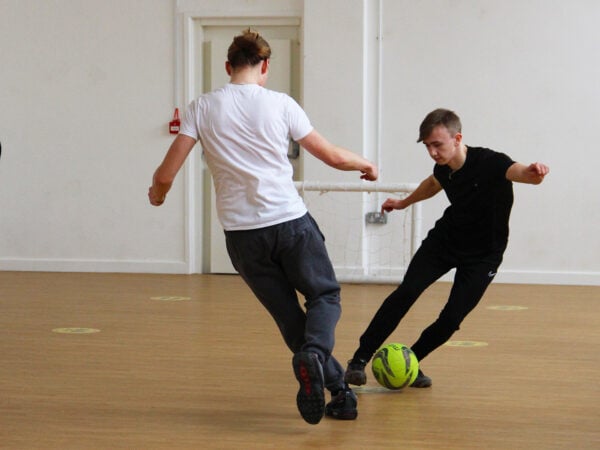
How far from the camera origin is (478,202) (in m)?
4.31

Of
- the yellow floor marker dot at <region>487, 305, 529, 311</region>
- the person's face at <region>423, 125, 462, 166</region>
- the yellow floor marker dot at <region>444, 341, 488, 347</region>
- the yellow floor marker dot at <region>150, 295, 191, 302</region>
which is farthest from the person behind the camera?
the yellow floor marker dot at <region>150, 295, 191, 302</region>

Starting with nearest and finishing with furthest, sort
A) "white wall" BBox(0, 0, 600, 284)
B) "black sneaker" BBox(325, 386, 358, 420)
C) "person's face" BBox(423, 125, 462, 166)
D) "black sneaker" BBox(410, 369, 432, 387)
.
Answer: "black sneaker" BBox(325, 386, 358, 420), "person's face" BBox(423, 125, 462, 166), "black sneaker" BBox(410, 369, 432, 387), "white wall" BBox(0, 0, 600, 284)

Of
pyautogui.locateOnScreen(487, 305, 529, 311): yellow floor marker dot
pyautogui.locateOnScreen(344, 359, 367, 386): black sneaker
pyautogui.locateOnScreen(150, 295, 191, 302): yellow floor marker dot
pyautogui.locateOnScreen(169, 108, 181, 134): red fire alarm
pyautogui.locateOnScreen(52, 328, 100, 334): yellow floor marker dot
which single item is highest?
pyautogui.locateOnScreen(169, 108, 181, 134): red fire alarm

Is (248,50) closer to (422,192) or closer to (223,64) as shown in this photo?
(422,192)

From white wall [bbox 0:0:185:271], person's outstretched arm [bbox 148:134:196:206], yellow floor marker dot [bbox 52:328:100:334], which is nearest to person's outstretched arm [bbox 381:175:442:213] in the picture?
person's outstretched arm [bbox 148:134:196:206]

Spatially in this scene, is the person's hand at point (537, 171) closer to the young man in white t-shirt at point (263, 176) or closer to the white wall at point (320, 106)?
the young man in white t-shirt at point (263, 176)

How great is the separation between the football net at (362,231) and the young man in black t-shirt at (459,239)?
5453 mm

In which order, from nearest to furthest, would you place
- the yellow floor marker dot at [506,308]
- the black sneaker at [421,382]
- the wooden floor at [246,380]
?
the wooden floor at [246,380], the black sneaker at [421,382], the yellow floor marker dot at [506,308]

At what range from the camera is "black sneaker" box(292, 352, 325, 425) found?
3.43 metres

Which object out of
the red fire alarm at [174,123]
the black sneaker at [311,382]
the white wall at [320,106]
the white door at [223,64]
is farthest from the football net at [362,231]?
the black sneaker at [311,382]

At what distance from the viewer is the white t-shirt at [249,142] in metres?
3.61

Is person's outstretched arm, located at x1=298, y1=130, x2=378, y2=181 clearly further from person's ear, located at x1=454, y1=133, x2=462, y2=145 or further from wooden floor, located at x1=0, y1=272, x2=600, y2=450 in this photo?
wooden floor, located at x1=0, y1=272, x2=600, y2=450

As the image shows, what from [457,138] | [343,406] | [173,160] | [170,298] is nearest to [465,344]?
[457,138]

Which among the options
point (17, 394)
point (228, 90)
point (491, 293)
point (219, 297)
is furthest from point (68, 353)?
point (491, 293)
